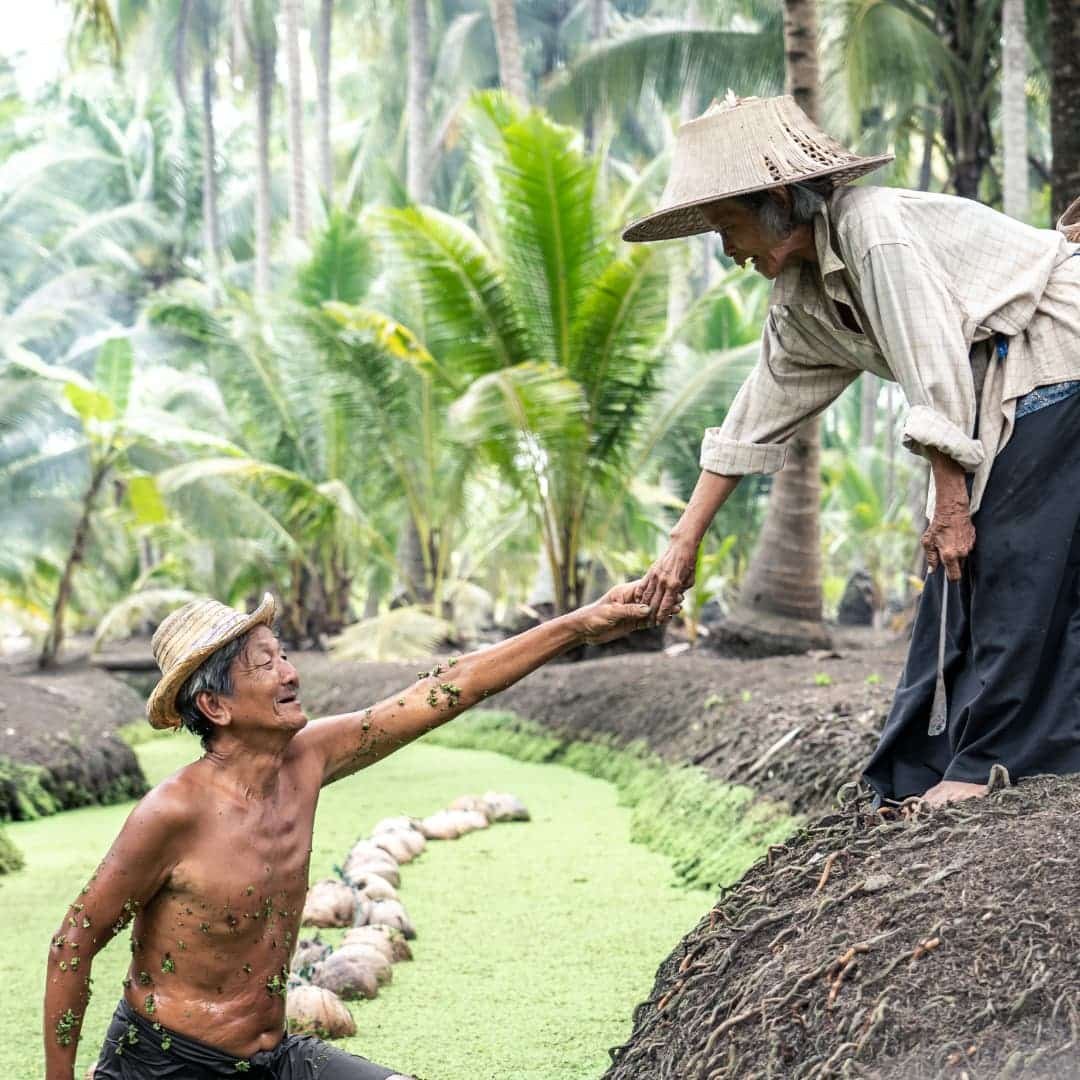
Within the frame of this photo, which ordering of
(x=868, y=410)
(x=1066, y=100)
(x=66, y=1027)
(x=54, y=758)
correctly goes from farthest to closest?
(x=868, y=410) < (x=54, y=758) < (x=1066, y=100) < (x=66, y=1027)

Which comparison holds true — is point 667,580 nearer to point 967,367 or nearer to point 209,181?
point 967,367

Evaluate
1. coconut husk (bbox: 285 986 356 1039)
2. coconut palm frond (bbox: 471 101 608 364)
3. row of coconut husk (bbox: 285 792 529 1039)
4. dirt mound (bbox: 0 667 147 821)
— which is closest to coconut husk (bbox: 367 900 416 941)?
row of coconut husk (bbox: 285 792 529 1039)

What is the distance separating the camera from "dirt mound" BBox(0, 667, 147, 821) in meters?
7.74

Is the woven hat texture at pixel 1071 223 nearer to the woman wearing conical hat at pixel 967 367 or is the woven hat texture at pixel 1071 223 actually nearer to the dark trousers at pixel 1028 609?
the woman wearing conical hat at pixel 967 367

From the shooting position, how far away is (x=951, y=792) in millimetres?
2998

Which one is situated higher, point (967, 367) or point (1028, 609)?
point (967, 367)

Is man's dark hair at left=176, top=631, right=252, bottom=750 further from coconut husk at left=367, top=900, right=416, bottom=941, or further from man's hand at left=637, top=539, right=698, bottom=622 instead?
coconut husk at left=367, top=900, right=416, bottom=941

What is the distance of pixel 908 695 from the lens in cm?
323

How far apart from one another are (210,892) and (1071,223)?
2510 millimetres

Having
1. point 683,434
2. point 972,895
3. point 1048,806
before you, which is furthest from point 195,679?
point 683,434

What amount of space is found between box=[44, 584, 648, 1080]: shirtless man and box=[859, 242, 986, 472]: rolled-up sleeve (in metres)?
1.32

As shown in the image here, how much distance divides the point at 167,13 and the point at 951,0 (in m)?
20.3

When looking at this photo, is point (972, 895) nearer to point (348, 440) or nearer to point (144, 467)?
point (348, 440)

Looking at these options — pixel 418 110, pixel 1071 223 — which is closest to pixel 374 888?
pixel 1071 223
